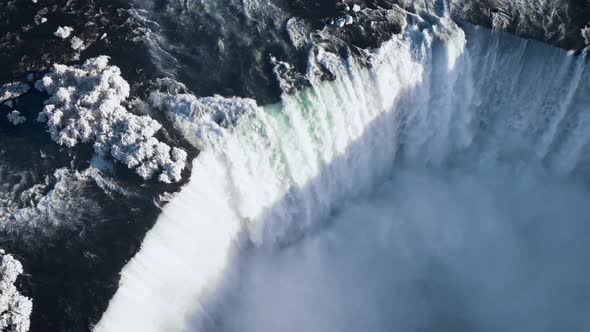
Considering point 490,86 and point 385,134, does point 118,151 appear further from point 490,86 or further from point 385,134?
point 490,86

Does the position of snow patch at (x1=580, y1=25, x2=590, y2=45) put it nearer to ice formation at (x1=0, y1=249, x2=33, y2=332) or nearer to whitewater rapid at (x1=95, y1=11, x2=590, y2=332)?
whitewater rapid at (x1=95, y1=11, x2=590, y2=332)

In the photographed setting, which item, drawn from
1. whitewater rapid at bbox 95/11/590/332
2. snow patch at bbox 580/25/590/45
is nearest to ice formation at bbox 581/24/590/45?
snow patch at bbox 580/25/590/45

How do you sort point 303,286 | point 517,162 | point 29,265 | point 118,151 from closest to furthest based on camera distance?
point 29,265, point 118,151, point 303,286, point 517,162

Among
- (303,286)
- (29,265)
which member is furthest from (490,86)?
(29,265)

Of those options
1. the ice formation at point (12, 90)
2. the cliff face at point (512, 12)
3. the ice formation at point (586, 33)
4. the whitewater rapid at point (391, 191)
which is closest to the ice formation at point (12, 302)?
the whitewater rapid at point (391, 191)

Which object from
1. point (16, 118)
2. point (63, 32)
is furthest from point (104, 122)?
point (63, 32)
